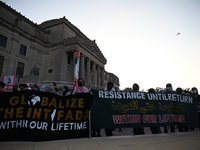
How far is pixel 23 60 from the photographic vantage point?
27.7m

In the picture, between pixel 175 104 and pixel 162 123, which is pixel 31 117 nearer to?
pixel 162 123

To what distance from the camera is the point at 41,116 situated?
3.83 meters

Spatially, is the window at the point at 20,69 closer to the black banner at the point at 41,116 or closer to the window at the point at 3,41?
the window at the point at 3,41

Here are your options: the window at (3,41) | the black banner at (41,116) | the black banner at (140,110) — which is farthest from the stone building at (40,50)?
the black banner at (140,110)

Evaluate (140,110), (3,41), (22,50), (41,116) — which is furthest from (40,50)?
(140,110)

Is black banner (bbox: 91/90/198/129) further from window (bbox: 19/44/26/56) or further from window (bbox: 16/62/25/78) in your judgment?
window (bbox: 19/44/26/56)

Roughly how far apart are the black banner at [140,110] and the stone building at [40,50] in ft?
67.2

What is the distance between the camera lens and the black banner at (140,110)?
14.8 ft

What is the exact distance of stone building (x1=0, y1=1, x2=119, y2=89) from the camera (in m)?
24.8

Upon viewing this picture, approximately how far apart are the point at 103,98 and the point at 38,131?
2.33 meters

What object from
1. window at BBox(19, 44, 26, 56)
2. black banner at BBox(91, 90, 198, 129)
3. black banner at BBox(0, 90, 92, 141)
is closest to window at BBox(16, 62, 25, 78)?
window at BBox(19, 44, 26, 56)

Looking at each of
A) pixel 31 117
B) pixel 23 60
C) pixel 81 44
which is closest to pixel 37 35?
pixel 23 60

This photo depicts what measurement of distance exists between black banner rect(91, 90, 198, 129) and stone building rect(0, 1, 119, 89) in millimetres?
20492

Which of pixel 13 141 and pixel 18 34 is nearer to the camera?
pixel 13 141
